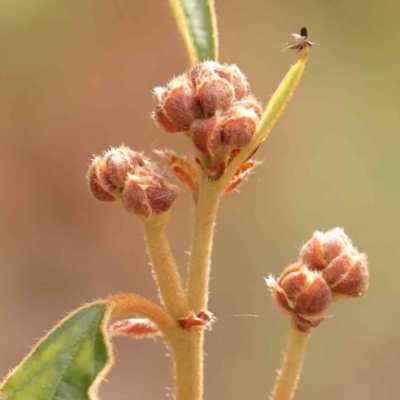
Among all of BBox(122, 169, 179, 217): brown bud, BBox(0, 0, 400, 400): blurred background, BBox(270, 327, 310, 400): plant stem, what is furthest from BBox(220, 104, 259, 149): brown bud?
BBox(0, 0, 400, 400): blurred background

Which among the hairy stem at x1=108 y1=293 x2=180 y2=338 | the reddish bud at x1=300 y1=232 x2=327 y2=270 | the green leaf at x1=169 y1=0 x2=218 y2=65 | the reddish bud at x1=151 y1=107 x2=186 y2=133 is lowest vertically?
the hairy stem at x1=108 y1=293 x2=180 y2=338

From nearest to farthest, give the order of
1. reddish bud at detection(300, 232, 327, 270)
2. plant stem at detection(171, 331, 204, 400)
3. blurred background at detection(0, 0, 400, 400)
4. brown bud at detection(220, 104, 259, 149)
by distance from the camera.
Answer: brown bud at detection(220, 104, 259, 149) → plant stem at detection(171, 331, 204, 400) → reddish bud at detection(300, 232, 327, 270) → blurred background at detection(0, 0, 400, 400)

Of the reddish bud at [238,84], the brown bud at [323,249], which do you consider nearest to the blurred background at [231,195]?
the brown bud at [323,249]

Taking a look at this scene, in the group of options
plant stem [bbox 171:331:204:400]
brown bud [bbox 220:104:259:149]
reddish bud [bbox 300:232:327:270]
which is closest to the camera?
brown bud [bbox 220:104:259:149]

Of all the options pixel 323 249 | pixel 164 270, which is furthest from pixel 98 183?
pixel 323 249

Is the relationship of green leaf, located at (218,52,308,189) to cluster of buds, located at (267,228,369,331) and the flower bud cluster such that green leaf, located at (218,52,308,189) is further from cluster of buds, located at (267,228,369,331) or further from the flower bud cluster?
cluster of buds, located at (267,228,369,331)
